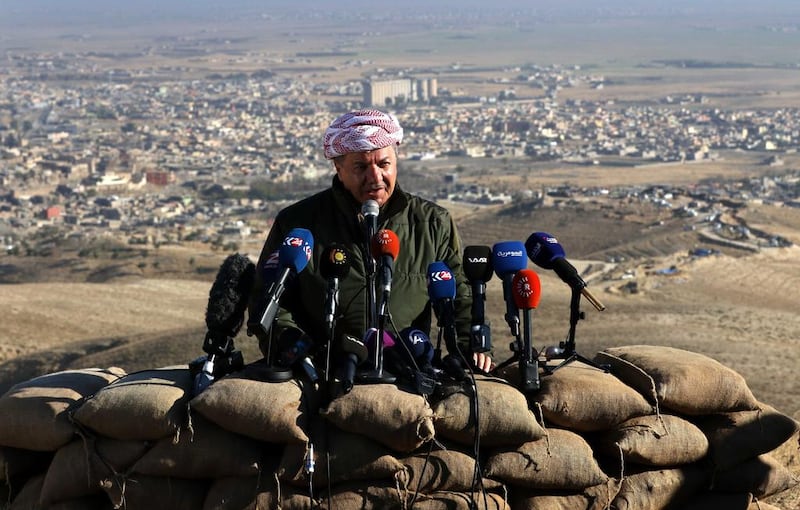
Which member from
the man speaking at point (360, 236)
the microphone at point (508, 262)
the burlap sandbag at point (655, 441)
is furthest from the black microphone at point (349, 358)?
the burlap sandbag at point (655, 441)

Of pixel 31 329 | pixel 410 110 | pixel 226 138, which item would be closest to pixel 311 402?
pixel 31 329

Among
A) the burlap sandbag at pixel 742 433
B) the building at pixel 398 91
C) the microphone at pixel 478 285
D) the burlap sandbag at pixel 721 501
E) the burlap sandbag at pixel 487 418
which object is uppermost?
the microphone at pixel 478 285

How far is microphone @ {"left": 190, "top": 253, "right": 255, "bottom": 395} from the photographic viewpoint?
20.4 ft

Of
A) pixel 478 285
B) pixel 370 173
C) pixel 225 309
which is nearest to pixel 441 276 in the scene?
pixel 478 285

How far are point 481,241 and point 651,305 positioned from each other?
70.6 feet

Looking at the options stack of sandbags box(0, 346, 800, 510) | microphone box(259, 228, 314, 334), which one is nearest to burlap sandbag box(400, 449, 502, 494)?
stack of sandbags box(0, 346, 800, 510)

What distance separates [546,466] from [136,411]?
6.76 ft

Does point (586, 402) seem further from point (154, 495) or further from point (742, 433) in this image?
point (154, 495)

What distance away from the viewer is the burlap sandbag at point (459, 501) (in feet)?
19.9

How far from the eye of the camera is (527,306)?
625 centimetres

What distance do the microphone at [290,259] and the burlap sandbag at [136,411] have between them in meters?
0.61

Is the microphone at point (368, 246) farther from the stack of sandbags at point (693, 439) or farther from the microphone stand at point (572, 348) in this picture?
the stack of sandbags at point (693, 439)

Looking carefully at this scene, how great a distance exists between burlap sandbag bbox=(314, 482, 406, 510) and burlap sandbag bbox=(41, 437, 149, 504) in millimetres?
1010

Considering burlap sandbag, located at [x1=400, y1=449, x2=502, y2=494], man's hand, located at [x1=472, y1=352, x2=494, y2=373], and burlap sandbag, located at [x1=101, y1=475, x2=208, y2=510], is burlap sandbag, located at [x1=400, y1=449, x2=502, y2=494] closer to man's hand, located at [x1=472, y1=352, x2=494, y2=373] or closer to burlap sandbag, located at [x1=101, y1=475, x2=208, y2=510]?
man's hand, located at [x1=472, y1=352, x2=494, y2=373]
